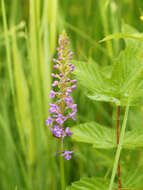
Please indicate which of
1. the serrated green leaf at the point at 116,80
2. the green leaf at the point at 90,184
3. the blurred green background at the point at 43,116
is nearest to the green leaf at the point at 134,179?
the green leaf at the point at 90,184

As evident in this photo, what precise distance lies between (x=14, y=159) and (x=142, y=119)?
2.10 feet

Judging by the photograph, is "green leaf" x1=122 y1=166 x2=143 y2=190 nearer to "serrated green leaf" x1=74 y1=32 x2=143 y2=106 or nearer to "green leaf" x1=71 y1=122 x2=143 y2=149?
"green leaf" x1=71 y1=122 x2=143 y2=149

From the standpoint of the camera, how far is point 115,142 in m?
0.84

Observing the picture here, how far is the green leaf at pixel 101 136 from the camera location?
78 cm

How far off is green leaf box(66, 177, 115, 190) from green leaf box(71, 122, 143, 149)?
3.6 inches

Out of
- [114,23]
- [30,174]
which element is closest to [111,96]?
[30,174]

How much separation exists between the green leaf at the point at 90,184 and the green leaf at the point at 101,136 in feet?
0.30

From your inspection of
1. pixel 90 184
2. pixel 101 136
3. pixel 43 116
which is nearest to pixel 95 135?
pixel 101 136

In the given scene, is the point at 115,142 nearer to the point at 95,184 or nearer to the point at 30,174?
the point at 95,184

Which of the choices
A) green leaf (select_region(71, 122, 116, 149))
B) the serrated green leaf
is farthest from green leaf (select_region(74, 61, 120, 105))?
green leaf (select_region(71, 122, 116, 149))

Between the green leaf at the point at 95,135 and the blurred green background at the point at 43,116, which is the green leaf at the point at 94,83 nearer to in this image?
the green leaf at the point at 95,135

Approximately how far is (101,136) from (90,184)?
0.13 metres

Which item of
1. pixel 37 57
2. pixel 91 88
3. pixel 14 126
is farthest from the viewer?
pixel 14 126

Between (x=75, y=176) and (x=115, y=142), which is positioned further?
(x=75, y=176)
